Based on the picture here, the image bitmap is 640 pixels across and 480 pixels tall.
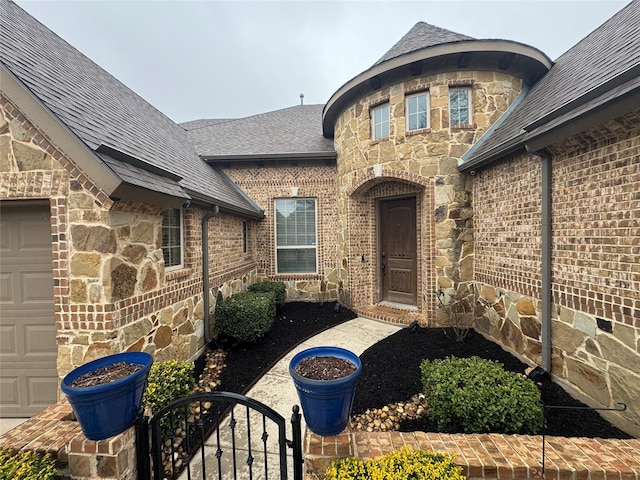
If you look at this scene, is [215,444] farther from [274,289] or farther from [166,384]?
[274,289]

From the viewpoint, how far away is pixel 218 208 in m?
5.46

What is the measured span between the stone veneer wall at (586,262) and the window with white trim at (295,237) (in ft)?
16.8

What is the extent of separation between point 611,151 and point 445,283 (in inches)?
134

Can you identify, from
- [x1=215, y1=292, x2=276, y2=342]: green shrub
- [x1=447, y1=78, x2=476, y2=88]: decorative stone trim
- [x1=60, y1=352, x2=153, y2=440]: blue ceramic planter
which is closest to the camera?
[x1=60, y1=352, x2=153, y2=440]: blue ceramic planter

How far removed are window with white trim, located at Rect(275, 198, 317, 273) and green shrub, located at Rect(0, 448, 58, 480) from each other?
6.56 meters

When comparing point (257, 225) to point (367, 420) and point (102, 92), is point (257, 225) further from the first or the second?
point (367, 420)

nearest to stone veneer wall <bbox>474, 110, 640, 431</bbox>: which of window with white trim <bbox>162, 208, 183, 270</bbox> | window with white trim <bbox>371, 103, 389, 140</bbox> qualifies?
window with white trim <bbox>371, 103, 389, 140</bbox>

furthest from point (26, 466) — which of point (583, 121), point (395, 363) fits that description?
point (583, 121)

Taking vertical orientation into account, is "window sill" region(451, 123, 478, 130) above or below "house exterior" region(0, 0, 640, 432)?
above

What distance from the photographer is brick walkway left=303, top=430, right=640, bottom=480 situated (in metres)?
1.87

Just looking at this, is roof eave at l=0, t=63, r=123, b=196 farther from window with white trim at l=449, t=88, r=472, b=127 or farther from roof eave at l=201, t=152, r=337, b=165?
window with white trim at l=449, t=88, r=472, b=127

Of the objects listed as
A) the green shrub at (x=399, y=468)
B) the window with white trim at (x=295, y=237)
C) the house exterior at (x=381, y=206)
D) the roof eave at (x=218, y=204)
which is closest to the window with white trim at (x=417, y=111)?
the house exterior at (x=381, y=206)

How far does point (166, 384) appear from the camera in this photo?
279 centimetres

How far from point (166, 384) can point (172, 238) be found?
2.45 m
